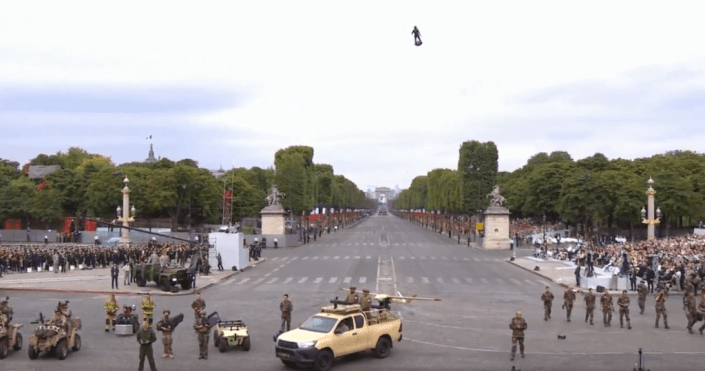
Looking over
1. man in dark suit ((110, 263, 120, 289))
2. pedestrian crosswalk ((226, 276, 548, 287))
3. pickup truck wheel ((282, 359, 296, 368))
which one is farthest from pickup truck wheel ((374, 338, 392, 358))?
man in dark suit ((110, 263, 120, 289))

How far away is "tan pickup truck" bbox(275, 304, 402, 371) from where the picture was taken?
57.6ft

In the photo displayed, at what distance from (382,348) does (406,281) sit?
21430 mm

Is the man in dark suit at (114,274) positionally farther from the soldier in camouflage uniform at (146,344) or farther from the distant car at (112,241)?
the distant car at (112,241)

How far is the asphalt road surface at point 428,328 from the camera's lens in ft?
61.2

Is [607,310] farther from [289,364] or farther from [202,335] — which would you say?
[202,335]

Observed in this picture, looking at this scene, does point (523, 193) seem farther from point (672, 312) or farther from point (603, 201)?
point (672, 312)


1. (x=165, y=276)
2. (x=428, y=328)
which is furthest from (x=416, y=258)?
(x=428, y=328)

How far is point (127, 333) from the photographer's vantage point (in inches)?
890

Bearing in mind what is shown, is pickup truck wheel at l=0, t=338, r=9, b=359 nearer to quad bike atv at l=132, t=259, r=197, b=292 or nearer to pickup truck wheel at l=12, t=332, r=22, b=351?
pickup truck wheel at l=12, t=332, r=22, b=351

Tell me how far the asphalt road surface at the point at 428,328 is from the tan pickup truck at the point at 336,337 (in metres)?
0.50

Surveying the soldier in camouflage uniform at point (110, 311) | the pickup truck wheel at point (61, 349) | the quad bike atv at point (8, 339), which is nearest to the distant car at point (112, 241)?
the soldier in camouflage uniform at point (110, 311)

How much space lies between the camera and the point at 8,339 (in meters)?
19.3

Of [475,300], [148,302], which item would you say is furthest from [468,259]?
[148,302]

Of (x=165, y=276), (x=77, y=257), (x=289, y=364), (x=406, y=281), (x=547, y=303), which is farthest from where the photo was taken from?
(x=77, y=257)
